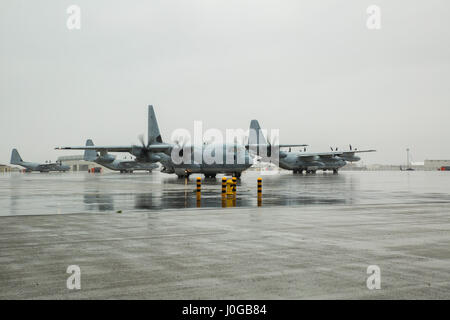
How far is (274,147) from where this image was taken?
61844 mm

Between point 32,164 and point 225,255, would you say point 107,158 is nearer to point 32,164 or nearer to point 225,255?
point 32,164

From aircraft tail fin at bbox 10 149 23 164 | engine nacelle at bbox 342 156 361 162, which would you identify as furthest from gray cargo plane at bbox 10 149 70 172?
engine nacelle at bbox 342 156 361 162

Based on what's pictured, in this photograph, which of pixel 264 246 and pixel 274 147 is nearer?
pixel 264 246

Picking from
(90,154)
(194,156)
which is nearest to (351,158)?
(194,156)

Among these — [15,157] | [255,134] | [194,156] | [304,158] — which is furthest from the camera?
[15,157]

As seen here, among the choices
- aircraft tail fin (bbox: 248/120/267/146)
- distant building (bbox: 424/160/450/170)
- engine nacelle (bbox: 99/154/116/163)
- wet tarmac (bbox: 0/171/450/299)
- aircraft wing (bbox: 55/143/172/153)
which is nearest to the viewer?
wet tarmac (bbox: 0/171/450/299)

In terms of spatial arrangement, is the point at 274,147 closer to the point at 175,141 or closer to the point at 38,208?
the point at 175,141

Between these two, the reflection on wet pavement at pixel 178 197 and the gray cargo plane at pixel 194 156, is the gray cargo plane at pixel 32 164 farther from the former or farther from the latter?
the reflection on wet pavement at pixel 178 197

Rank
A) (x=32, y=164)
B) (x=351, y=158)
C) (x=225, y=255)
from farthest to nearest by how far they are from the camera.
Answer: (x=32, y=164) < (x=351, y=158) < (x=225, y=255)

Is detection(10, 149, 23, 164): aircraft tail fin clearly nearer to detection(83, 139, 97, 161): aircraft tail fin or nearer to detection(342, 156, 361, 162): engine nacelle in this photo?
detection(83, 139, 97, 161): aircraft tail fin
